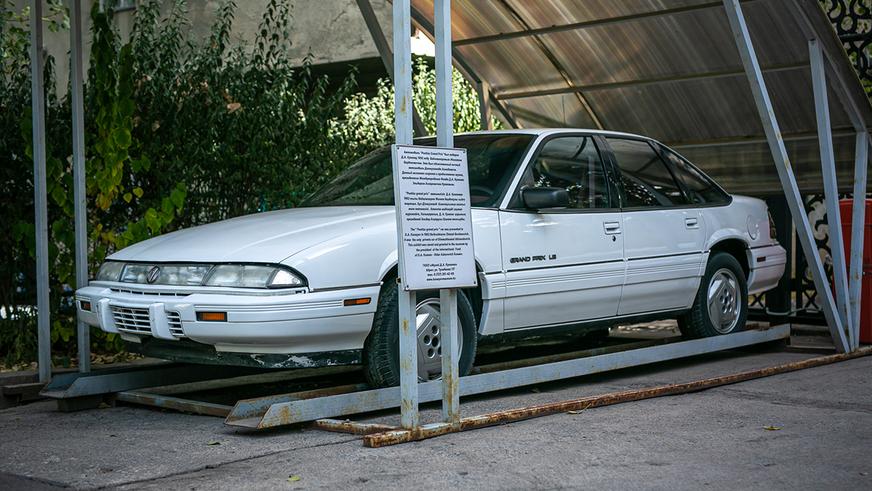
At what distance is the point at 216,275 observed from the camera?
Result: 618cm

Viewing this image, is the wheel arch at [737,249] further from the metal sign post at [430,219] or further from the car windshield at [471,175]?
the metal sign post at [430,219]

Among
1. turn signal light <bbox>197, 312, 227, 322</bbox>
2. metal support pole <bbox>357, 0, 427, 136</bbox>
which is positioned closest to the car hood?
turn signal light <bbox>197, 312, 227, 322</bbox>

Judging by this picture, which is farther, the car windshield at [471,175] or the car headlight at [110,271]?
the car windshield at [471,175]

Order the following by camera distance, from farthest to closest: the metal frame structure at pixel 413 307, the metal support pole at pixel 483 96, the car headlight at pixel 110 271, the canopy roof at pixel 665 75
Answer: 1. the metal support pole at pixel 483 96
2. the canopy roof at pixel 665 75
3. the car headlight at pixel 110 271
4. the metal frame structure at pixel 413 307

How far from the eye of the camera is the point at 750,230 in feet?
30.9

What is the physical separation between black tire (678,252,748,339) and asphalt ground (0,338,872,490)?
1.54m

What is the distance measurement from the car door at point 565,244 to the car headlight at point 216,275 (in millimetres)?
1635

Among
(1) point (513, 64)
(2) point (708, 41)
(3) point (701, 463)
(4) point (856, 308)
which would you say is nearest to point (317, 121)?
(1) point (513, 64)

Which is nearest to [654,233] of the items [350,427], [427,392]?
[427,392]

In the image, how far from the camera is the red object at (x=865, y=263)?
989 centimetres

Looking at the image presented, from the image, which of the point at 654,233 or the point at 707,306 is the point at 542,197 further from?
the point at 707,306

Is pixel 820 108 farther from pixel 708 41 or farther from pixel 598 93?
pixel 598 93

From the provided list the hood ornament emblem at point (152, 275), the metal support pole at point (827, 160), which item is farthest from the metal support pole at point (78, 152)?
the metal support pole at point (827, 160)

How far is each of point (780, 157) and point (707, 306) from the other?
4.27 feet
